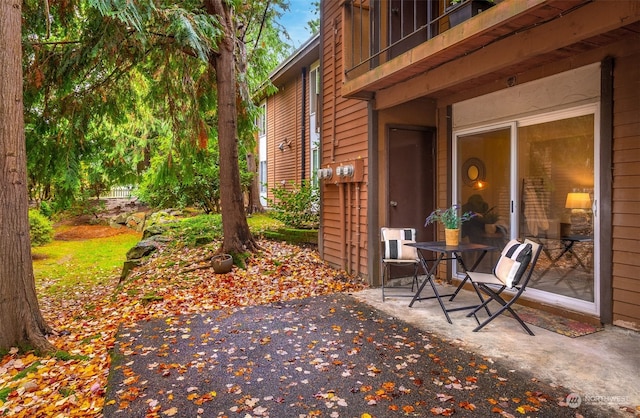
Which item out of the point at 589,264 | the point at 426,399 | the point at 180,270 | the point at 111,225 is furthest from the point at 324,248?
the point at 111,225

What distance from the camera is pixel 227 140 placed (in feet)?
22.6

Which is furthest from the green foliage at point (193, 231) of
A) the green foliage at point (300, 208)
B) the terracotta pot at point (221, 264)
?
the terracotta pot at point (221, 264)

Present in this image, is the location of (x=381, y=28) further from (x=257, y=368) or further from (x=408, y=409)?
(x=408, y=409)

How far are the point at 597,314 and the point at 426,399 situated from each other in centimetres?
234

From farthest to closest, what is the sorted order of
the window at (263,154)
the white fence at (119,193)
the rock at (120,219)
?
the white fence at (119,193), the window at (263,154), the rock at (120,219)

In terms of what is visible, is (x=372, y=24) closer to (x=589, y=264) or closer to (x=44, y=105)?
(x=589, y=264)

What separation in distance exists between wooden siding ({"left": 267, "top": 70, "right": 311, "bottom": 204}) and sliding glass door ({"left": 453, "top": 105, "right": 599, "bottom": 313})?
7.62m

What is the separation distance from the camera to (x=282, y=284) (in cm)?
573

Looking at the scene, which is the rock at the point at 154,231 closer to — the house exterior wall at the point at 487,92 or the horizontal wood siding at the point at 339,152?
the horizontal wood siding at the point at 339,152

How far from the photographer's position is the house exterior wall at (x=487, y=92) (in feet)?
11.3

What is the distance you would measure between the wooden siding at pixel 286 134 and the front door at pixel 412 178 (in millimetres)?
6857

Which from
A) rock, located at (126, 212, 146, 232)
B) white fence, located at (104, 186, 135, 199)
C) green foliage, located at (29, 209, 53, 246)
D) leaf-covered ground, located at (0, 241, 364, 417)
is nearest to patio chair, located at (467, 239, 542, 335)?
leaf-covered ground, located at (0, 241, 364, 417)

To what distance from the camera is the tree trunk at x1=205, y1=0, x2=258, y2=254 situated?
22.6ft

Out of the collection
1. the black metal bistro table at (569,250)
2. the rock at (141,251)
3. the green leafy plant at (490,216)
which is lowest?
the rock at (141,251)
